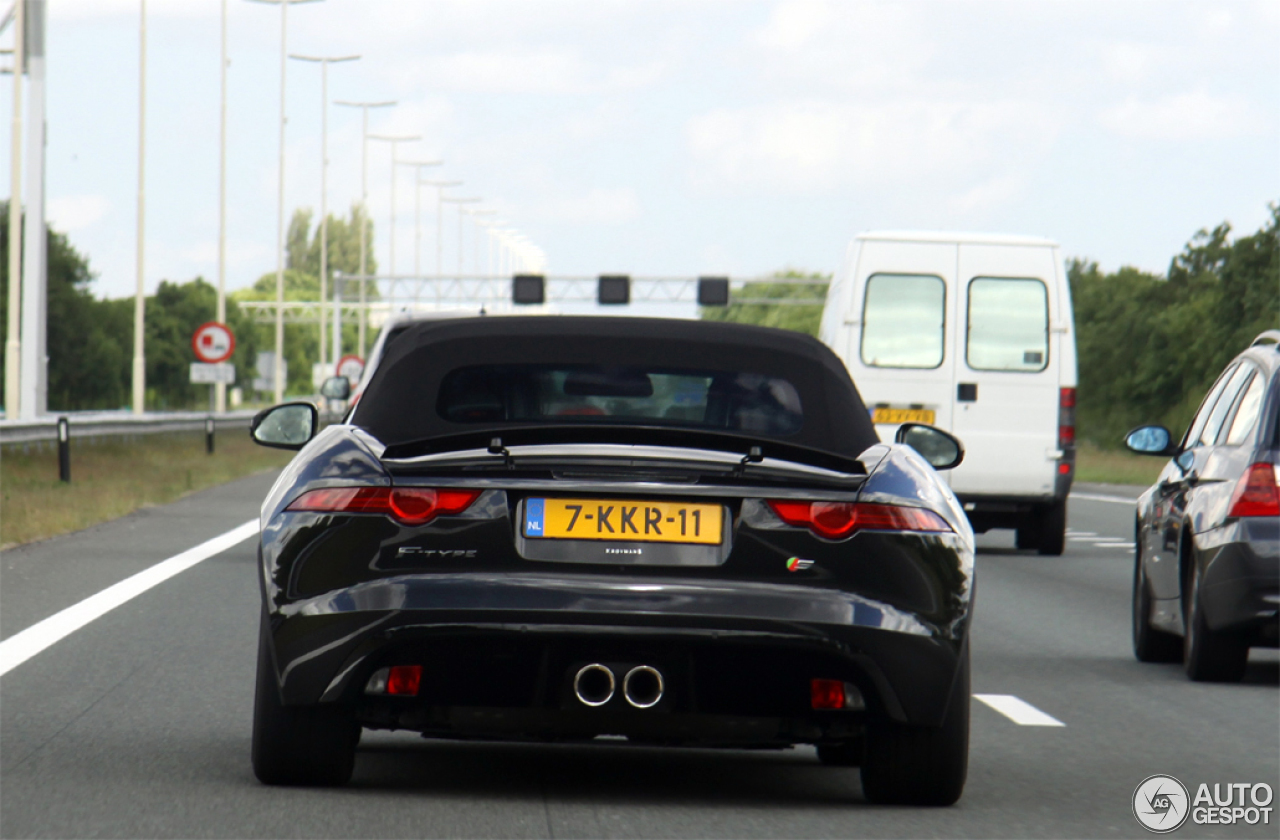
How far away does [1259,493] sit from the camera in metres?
9.62

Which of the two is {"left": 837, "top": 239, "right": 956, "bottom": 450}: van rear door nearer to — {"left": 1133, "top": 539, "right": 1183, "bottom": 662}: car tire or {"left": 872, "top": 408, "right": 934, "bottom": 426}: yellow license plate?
{"left": 872, "top": 408, "right": 934, "bottom": 426}: yellow license plate

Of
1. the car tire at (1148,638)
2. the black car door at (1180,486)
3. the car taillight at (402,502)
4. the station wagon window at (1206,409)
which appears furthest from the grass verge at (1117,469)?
the car taillight at (402,502)

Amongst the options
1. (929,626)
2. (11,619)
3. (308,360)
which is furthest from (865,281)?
(308,360)

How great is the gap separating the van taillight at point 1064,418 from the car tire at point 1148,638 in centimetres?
753

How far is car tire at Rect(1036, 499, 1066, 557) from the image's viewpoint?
19.3 metres

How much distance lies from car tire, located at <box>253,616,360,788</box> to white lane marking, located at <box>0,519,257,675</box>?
136 inches

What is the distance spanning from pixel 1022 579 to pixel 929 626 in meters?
10.5

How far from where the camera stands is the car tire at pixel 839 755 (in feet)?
23.4

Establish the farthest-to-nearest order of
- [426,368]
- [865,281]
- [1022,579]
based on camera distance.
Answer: [865,281] < [1022,579] < [426,368]

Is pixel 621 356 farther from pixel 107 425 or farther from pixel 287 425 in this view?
pixel 107 425

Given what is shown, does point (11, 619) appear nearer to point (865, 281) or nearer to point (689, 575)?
point (689, 575)

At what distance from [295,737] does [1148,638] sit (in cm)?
587

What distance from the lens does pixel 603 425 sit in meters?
6.37

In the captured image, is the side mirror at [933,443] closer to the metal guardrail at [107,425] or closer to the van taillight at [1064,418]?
the van taillight at [1064,418]
